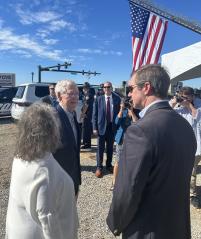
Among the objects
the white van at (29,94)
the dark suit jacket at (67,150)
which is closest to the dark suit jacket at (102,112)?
the dark suit jacket at (67,150)

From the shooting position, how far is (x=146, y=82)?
2.29 m

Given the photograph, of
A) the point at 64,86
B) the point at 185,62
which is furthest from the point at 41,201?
the point at 185,62

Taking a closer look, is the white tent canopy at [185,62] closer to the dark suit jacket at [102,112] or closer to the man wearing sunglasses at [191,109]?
the dark suit jacket at [102,112]

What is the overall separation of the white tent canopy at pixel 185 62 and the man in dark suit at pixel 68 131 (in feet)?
70.8

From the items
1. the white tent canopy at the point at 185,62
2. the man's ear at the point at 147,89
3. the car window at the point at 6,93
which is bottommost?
Result: the man's ear at the point at 147,89

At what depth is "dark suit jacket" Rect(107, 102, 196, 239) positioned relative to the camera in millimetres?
2096

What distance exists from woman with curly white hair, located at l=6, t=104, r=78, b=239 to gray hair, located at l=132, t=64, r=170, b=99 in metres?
0.65

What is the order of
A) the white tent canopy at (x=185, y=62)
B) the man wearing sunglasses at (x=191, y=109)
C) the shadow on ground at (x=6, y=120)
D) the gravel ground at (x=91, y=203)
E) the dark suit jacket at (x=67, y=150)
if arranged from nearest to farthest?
the dark suit jacket at (x=67, y=150), the gravel ground at (x=91, y=203), the man wearing sunglasses at (x=191, y=109), the shadow on ground at (x=6, y=120), the white tent canopy at (x=185, y=62)

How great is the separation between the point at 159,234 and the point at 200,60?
23.0 metres

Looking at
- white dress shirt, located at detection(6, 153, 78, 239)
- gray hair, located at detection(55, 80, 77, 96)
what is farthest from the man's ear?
gray hair, located at detection(55, 80, 77, 96)

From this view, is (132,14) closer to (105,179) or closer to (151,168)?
(105,179)

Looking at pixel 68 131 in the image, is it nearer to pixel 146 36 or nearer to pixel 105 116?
pixel 105 116

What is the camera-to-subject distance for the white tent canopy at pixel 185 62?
24375mm

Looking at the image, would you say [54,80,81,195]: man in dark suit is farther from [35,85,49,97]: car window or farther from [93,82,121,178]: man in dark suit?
[35,85,49,97]: car window
